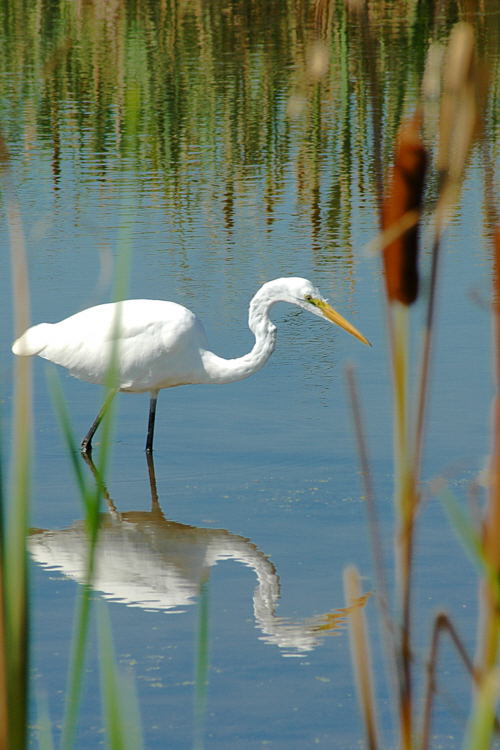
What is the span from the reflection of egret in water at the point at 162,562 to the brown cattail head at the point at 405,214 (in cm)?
274

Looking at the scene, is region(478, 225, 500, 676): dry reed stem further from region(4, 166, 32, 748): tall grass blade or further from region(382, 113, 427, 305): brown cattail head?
region(4, 166, 32, 748): tall grass blade

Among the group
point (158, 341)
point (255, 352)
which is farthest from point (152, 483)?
point (255, 352)

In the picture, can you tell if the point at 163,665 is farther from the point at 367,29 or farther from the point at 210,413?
the point at 367,29

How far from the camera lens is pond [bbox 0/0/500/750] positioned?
328cm

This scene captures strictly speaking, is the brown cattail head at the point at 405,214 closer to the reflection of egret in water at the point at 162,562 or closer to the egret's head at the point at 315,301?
the reflection of egret in water at the point at 162,562

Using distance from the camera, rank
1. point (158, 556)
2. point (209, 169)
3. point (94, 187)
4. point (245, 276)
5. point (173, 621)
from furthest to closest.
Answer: point (209, 169) < point (94, 187) < point (245, 276) < point (158, 556) < point (173, 621)

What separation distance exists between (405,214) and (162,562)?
345 cm

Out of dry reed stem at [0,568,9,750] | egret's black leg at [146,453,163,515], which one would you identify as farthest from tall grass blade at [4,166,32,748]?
egret's black leg at [146,453,163,515]

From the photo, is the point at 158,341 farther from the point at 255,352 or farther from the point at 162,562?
the point at 162,562

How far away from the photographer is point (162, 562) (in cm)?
430

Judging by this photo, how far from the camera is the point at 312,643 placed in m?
3.62

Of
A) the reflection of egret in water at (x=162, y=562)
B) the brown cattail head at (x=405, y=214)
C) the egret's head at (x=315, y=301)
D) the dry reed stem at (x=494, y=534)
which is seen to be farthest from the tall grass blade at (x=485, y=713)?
the egret's head at (x=315, y=301)

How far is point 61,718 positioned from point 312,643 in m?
0.77

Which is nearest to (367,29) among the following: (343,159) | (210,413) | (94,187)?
(210,413)
